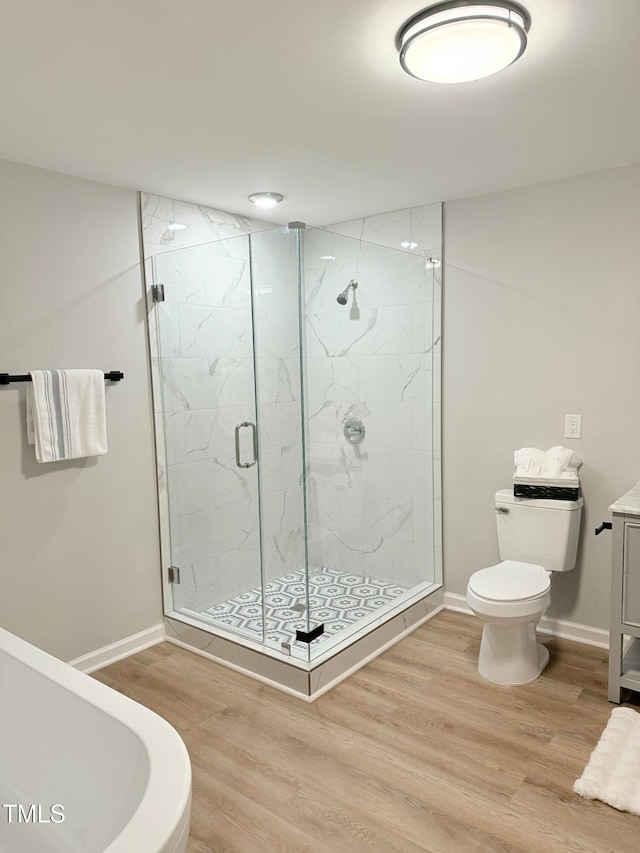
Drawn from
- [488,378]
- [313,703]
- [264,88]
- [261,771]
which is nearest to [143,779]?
[261,771]

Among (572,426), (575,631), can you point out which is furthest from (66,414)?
(575,631)

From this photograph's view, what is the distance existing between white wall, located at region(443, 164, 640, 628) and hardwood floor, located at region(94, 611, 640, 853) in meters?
0.64

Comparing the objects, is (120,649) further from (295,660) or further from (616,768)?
(616,768)

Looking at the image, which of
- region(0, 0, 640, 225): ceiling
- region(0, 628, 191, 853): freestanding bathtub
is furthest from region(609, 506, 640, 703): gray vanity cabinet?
region(0, 628, 191, 853): freestanding bathtub

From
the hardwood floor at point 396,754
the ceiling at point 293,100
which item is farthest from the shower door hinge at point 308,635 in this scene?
the ceiling at point 293,100

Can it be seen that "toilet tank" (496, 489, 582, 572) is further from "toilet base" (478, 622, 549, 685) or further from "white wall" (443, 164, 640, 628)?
"toilet base" (478, 622, 549, 685)

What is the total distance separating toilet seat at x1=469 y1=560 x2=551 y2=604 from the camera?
272 cm

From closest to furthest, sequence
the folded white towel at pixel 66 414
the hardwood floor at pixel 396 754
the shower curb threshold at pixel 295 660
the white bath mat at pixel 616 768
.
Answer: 1. the hardwood floor at pixel 396 754
2. the white bath mat at pixel 616 768
3. the folded white towel at pixel 66 414
4. the shower curb threshold at pixel 295 660

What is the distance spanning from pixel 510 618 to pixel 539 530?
58 centimetres

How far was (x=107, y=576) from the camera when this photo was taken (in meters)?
3.08

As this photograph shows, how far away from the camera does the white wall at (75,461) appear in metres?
2.67

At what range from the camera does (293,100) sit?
2123 millimetres

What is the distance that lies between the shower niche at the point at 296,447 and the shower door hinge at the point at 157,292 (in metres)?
0.01

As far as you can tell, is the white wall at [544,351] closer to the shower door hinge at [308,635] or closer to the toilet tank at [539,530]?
the toilet tank at [539,530]
